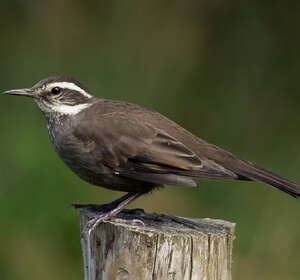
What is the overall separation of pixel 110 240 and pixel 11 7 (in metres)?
7.26

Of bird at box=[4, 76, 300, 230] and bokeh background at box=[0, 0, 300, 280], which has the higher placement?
bokeh background at box=[0, 0, 300, 280]

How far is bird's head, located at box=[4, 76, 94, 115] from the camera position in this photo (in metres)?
6.86

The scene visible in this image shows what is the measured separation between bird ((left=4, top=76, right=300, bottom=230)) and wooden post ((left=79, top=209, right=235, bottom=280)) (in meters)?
0.47

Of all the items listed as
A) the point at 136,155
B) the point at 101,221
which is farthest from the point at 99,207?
the point at 101,221

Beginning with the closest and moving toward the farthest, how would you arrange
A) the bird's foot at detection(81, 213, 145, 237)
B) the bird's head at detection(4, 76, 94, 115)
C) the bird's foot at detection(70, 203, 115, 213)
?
the bird's foot at detection(81, 213, 145, 237)
the bird's foot at detection(70, 203, 115, 213)
the bird's head at detection(4, 76, 94, 115)

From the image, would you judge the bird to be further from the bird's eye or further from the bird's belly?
the bird's eye

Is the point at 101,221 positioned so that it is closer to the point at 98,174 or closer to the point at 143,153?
the point at 98,174

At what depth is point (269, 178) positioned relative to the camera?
602cm

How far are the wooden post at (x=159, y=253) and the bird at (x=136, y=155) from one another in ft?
1.55

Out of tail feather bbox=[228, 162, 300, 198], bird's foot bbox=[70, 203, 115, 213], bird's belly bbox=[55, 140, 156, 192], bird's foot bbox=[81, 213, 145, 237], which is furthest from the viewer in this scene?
bird's foot bbox=[70, 203, 115, 213]

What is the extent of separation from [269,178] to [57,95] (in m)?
2.35

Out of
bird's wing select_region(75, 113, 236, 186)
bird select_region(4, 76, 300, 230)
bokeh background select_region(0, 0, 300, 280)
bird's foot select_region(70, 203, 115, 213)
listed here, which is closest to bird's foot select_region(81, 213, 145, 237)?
bird select_region(4, 76, 300, 230)

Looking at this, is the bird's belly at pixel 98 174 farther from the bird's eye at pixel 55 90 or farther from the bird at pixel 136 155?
the bird's eye at pixel 55 90

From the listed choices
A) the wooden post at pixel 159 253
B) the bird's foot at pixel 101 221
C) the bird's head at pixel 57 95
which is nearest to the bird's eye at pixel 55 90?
the bird's head at pixel 57 95
